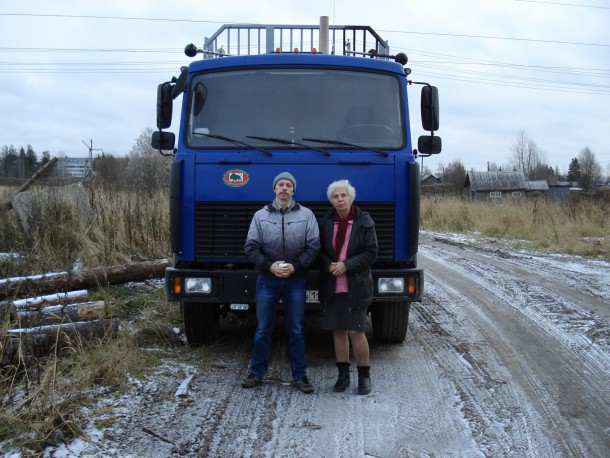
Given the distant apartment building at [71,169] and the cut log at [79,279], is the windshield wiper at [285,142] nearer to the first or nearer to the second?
the cut log at [79,279]

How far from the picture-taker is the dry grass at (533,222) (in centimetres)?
1445

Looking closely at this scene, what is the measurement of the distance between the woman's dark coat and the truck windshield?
108cm

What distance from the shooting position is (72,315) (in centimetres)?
591

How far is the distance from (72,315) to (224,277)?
1.77 metres

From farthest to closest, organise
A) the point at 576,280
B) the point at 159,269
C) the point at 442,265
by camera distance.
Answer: the point at 442,265
the point at 576,280
the point at 159,269

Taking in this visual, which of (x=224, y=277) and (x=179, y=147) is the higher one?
(x=179, y=147)

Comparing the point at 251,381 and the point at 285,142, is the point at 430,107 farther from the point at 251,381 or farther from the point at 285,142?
the point at 251,381

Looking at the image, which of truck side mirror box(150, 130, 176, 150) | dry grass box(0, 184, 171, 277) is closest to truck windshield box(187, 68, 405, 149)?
truck side mirror box(150, 130, 176, 150)

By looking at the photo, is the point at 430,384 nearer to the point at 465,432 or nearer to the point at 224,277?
the point at 465,432

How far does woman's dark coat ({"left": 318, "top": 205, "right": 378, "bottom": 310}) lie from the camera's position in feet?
15.4

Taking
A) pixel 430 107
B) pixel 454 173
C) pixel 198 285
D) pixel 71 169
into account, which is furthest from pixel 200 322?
pixel 454 173

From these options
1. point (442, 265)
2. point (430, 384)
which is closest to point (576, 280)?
point (442, 265)

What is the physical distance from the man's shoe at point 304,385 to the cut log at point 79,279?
3.05 meters

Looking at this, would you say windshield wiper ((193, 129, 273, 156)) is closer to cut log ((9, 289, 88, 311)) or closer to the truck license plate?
the truck license plate
